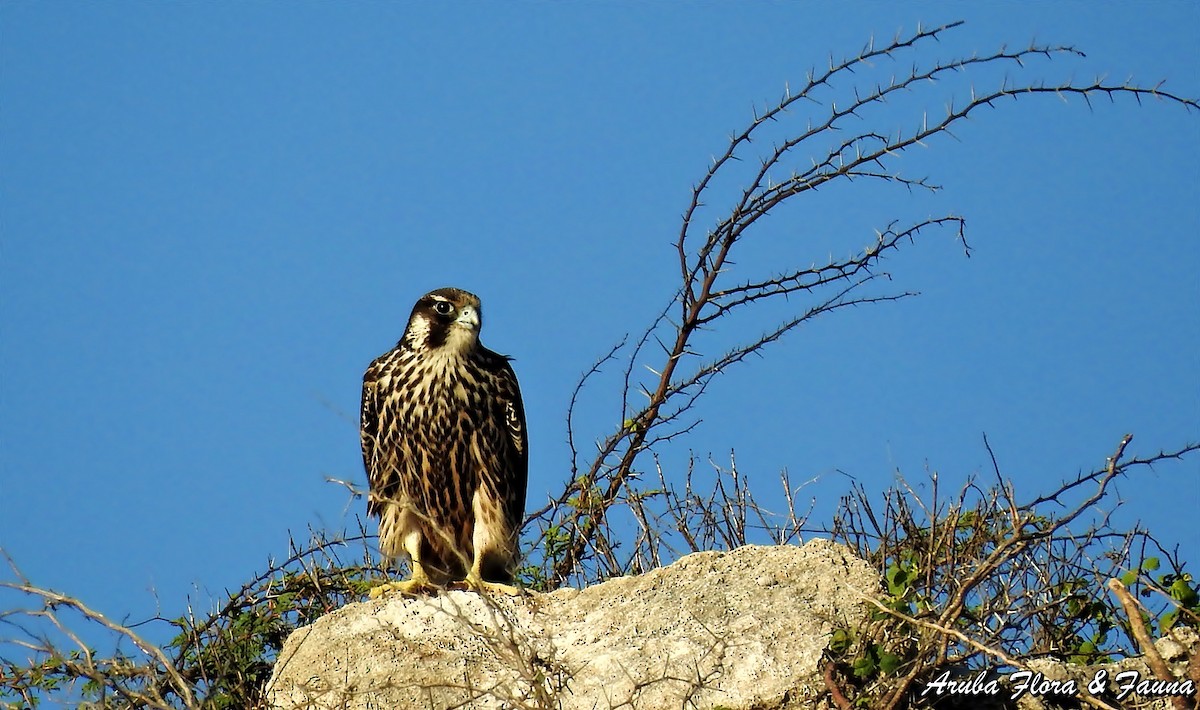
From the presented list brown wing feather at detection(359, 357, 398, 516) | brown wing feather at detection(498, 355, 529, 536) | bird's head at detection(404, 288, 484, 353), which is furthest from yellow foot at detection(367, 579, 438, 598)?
bird's head at detection(404, 288, 484, 353)

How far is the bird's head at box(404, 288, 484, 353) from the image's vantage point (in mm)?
5281

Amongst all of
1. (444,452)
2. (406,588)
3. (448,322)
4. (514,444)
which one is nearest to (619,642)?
(406,588)

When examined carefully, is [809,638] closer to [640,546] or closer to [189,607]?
[640,546]

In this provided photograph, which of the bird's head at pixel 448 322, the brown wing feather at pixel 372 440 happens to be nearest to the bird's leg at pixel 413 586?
the brown wing feather at pixel 372 440

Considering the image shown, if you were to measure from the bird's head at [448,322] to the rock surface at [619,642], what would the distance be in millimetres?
1260

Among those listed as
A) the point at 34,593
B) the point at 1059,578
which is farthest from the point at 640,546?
the point at 34,593

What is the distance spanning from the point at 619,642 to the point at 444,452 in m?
1.57

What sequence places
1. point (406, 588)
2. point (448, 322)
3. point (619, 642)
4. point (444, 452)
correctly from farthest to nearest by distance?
point (448, 322) → point (444, 452) → point (406, 588) → point (619, 642)

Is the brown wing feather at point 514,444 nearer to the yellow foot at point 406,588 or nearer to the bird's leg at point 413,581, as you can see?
the bird's leg at point 413,581

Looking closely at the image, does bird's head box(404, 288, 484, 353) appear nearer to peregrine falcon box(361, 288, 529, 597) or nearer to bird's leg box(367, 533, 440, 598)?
peregrine falcon box(361, 288, 529, 597)

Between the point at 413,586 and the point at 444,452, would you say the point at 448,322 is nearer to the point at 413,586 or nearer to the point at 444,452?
the point at 444,452

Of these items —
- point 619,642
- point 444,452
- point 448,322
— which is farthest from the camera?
point 448,322

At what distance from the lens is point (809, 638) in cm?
368

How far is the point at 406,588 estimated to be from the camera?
4906 mm
